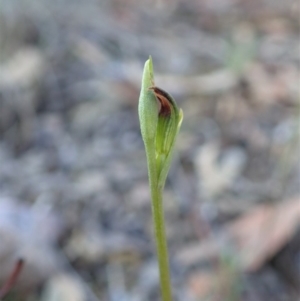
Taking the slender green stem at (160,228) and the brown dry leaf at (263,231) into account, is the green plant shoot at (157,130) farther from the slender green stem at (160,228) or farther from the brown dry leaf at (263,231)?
the brown dry leaf at (263,231)

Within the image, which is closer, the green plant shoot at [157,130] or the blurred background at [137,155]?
the green plant shoot at [157,130]

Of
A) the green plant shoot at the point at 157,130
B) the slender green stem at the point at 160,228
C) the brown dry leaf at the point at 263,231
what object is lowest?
the brown dry leaf at the point at 263,231

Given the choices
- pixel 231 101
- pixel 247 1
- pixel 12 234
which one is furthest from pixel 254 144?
pixel 247 1

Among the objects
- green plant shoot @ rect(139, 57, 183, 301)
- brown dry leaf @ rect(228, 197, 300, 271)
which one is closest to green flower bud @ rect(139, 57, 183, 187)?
green plant shoot @ rect(139, 57, 183, 301)

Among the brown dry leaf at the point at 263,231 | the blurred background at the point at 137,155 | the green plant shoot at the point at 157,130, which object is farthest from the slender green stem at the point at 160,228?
the brown dry leaf at the point at 263,231

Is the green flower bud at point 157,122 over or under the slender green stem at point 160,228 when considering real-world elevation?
over

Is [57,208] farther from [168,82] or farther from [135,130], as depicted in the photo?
[168,82]

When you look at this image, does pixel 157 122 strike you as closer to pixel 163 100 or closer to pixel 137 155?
pixel 163 100
